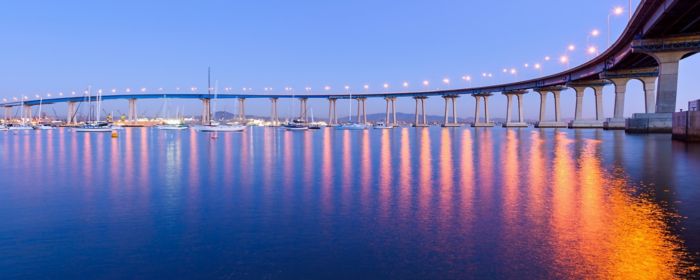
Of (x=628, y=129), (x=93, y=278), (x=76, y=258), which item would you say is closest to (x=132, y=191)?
(x=76, y=258)

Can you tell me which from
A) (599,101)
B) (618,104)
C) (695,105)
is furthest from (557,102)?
(695,105)

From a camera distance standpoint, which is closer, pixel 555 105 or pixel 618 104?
pixel 618 104

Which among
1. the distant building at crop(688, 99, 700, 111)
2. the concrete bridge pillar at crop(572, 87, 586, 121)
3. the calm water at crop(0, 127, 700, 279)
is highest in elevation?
the concrete bridge pillar at crop(572, 87, 586, 121)

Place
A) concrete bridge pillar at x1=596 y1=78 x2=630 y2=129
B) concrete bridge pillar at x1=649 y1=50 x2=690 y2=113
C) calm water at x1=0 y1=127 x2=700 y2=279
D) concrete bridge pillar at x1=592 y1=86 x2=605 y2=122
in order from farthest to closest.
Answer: concrete bridge pillar at x1=592 y1=86 x2=605 y2=122 → concrete bridge pillar at x1=596 y1=78 x2=630 y2=129 → concrete bridge pillar at x1=649 y1=50 x2=690 y2=113 → calm water at x1=0 y1=127 x2=700 y2=279

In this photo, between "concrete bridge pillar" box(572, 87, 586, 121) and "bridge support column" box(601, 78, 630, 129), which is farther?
"concrete bridge pillar" box(572, 87, 586, 121)

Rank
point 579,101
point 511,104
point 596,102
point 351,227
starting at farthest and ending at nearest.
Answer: point 511,104 → point 579,101 → point 596,102 → point 351,227

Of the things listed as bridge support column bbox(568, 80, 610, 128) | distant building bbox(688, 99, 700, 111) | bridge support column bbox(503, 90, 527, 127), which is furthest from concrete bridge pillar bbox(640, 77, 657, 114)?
bridge support column bbox(503, 90, 527, 127)

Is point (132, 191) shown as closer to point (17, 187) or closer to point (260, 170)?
point (17, 187)

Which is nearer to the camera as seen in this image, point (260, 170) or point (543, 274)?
point (543, 274)

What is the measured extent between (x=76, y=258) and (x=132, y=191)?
8754mm

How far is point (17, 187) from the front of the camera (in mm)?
18422

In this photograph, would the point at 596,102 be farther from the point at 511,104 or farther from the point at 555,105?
the point at 511,104

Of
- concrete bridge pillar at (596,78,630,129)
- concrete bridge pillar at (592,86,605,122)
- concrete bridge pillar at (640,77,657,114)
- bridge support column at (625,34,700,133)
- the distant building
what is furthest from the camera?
concrete bridge pillar at (592,86,605,122)

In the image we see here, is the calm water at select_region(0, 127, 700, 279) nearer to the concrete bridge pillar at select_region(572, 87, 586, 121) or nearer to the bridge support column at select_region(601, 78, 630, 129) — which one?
the bridge support column at select_region(601, 78, 630, 129)
